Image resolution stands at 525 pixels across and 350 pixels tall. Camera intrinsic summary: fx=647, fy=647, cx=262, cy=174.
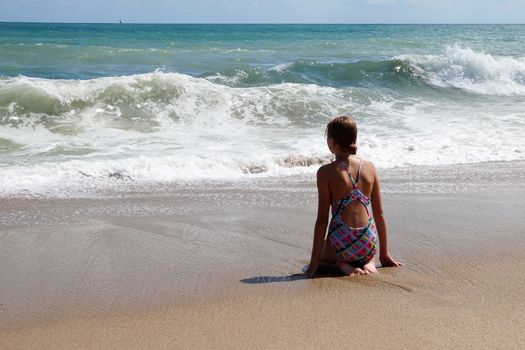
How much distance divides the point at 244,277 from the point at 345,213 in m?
0.67

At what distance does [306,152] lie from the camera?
8.00 metres

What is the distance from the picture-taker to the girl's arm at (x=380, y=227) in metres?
3.74

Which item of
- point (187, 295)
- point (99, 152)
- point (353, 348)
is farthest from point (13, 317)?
point (99, 152)

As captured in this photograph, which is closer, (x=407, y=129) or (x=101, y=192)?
(x=101, y=192)

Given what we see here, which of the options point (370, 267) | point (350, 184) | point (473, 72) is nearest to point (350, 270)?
point (370, 267)

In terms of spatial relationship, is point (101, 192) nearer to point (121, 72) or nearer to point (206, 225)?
point (206, 225)

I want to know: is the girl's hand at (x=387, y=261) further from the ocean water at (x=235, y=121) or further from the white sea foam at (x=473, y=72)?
the white sea foam at (x=473, y=72)

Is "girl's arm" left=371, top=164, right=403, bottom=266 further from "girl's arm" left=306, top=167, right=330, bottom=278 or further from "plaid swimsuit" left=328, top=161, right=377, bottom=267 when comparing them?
"girl's arm" left=306, top=167, right=330, bottom=278

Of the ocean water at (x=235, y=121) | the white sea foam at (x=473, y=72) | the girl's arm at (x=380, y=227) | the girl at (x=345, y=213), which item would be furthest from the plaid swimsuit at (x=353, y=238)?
the white sea foam at (x=473, y=72)

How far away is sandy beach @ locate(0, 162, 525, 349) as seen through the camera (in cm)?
280

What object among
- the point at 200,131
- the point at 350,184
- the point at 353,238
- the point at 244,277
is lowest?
the point at 200,131

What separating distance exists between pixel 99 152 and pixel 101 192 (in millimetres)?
2391

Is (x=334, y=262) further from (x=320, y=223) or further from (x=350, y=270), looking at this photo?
(x=320, y=223)

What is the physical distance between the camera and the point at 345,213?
3656mm
